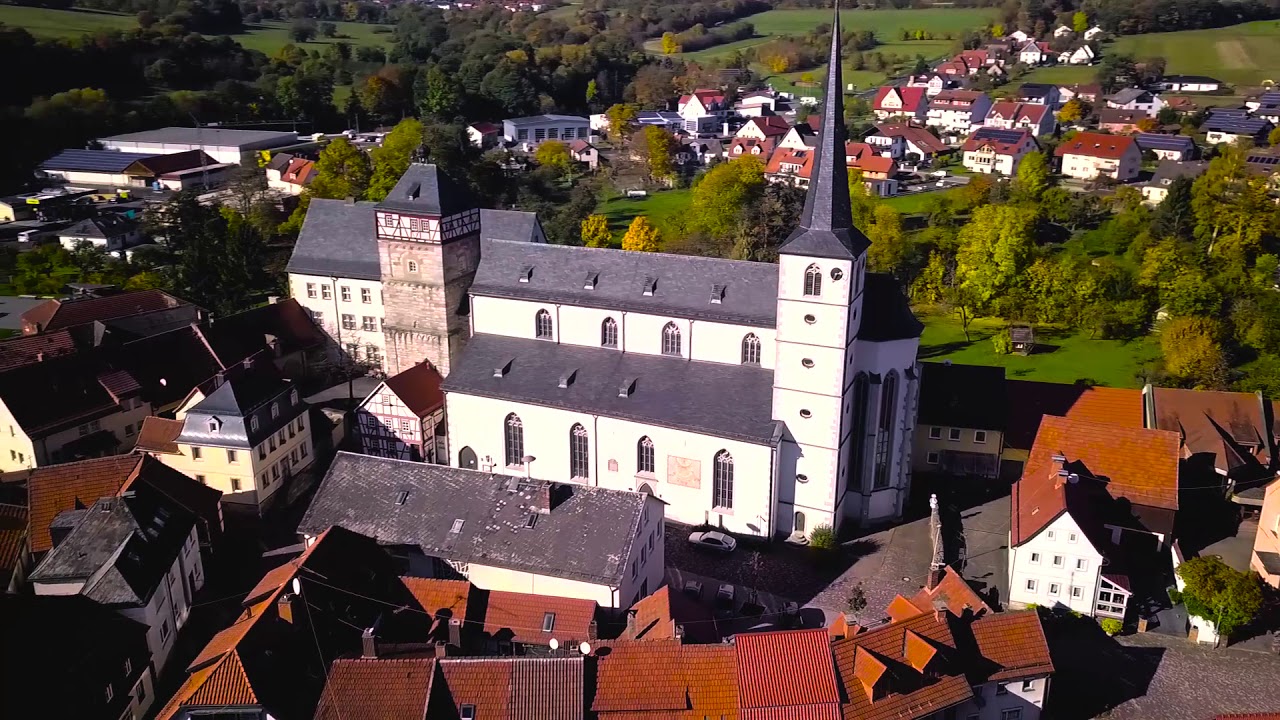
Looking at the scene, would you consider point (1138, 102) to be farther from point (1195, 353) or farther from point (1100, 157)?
point (1195, 353)

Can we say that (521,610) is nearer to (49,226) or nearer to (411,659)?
(411,659)

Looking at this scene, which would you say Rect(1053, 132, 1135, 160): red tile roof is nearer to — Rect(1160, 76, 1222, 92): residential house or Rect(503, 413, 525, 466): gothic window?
Rect(1160, 76, 1222, 92): residential house

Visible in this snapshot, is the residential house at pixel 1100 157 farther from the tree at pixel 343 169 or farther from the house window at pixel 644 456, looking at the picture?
the house window at pixel 644 456

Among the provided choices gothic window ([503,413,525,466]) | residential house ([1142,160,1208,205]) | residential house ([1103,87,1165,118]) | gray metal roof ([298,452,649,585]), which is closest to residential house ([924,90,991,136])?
residential house ([1103,87,1165,118])

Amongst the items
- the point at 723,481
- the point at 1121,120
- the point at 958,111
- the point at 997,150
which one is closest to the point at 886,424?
the point at 723,481

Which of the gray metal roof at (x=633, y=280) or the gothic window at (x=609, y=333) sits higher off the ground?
the gray metal roof at (x=633, y=280)

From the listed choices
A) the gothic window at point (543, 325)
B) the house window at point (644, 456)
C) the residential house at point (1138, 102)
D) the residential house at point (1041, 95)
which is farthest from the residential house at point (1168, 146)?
the house window at point (644, 456)
